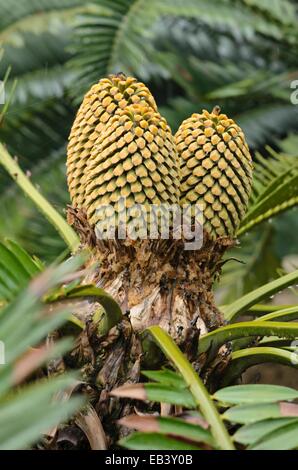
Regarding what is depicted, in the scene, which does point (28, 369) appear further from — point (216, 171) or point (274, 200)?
point (274, 200)

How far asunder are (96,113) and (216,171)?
0.19 metres

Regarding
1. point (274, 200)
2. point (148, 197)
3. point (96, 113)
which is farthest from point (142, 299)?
point (274, 200)

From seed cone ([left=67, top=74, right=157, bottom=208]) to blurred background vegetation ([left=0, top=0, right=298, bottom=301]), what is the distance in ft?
2.81

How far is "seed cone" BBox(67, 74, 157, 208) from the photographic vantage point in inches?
45.4

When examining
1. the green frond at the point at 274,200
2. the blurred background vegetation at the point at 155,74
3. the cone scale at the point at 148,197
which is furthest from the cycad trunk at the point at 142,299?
the blurred background vegetation at the point at 155,74

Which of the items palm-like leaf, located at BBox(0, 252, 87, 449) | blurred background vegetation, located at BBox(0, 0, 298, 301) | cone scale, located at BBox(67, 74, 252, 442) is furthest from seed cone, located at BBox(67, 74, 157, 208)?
blurred background vegetation, located at BBox(0, 0, 298, 301)

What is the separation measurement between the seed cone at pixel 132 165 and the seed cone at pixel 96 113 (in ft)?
0.09

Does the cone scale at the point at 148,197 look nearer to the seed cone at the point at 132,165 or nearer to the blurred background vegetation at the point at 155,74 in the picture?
the seed cone at the point at 132,165

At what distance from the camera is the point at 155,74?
10.3 feet

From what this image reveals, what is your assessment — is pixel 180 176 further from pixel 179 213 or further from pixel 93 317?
pixel 93 317

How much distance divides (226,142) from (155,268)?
0.21 m

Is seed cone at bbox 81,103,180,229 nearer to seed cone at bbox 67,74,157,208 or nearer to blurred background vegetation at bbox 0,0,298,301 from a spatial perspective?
seed cone at bbox 67,74,157,208

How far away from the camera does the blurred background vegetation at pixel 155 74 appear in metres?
2.40
